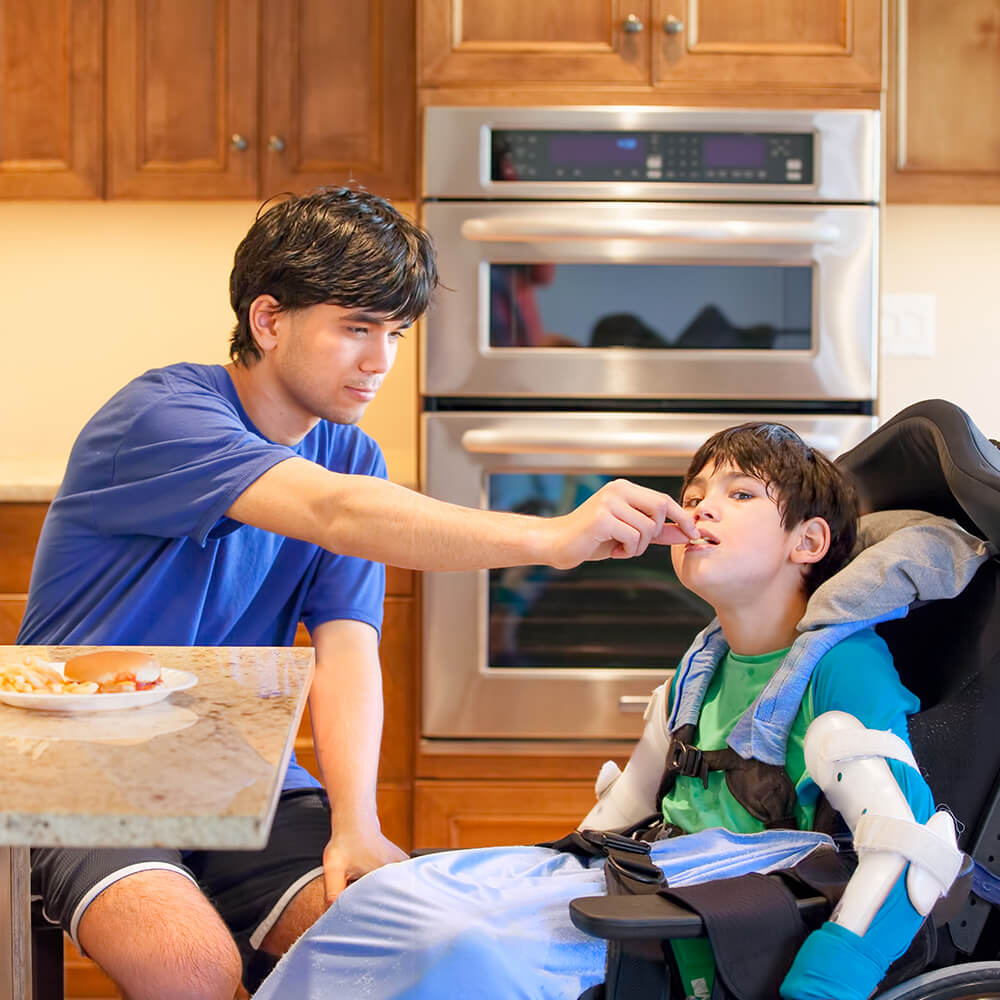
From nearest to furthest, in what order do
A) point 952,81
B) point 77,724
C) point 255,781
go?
1. point 255,781
2. point 77,724
3. point 952,81

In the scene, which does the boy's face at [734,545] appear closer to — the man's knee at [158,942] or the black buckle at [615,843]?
the black buckle at [615,843]

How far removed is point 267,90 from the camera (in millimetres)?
2609

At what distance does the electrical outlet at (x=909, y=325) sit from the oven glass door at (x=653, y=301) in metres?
0.69

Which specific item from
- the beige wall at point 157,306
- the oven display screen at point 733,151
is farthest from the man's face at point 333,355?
the beige wall at point 157,306

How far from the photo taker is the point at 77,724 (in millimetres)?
868

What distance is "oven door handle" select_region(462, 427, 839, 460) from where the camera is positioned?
7.40ft

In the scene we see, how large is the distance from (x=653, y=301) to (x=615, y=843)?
131 cm

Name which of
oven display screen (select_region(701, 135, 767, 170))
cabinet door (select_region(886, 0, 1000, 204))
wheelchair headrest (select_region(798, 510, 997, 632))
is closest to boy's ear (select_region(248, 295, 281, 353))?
wheelchair headrest (select_region(798, 510, 997, 632))

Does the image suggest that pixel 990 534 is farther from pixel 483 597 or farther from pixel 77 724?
pixel 483 597

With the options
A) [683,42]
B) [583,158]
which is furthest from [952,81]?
[583,158]

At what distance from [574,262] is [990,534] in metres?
1.25

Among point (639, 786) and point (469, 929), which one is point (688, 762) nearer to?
point (639, 786)

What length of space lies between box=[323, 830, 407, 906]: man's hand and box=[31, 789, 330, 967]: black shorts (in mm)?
32

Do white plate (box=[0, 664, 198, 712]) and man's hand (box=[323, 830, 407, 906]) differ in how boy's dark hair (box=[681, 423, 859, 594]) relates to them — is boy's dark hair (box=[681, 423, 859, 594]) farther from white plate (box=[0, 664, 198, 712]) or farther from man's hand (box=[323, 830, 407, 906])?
white plate (box=[0, 664, 198, 712])
